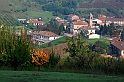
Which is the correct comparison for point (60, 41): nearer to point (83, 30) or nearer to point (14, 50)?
point (83, 30)

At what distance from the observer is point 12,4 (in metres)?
82.7

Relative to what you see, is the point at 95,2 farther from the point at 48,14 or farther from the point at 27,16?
the point at 27,16

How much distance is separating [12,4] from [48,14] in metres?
9.55

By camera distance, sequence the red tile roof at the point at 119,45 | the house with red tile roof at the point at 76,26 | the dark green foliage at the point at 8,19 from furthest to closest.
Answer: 1. the dark green foliage at the point at 8,19
2. the house with red tile roof at the point at 76,26
3. the red tile roof at the point at 119,45

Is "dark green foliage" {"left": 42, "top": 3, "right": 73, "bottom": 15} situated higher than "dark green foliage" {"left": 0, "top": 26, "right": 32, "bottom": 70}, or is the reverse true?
"dark green foliage" {"left": 0, "top": 26, "right": 32, "bottom": 70}

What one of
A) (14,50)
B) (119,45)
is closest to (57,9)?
(119,45)

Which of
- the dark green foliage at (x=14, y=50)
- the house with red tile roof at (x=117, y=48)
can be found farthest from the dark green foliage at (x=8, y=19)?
the dark green foliage at (x=14, y=50)

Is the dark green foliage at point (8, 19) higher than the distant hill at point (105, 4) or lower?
lower

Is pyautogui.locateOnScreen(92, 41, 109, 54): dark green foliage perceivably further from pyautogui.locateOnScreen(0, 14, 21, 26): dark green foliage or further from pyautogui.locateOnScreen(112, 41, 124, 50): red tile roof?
pyautogui.locateOnScreen(0, 14, 21, 26): dark green foliage

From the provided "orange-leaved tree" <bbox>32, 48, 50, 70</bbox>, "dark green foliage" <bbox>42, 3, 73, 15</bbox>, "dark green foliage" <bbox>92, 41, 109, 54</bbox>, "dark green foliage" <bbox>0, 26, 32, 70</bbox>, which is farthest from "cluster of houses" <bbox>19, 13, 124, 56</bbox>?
"dark green foliage" <bbox>0, 26, 32, 70</bbox>

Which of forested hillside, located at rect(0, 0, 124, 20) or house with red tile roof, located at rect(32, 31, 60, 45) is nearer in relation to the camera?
house with red tile roof, located at rect(32, 31, 60, 45)

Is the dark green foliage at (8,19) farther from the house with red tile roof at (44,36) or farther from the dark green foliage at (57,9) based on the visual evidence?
the dark green foliage at (57,9)

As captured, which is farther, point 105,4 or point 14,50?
point 105,4

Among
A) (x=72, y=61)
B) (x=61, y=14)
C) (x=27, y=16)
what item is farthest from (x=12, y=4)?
(x=72, y=61)
